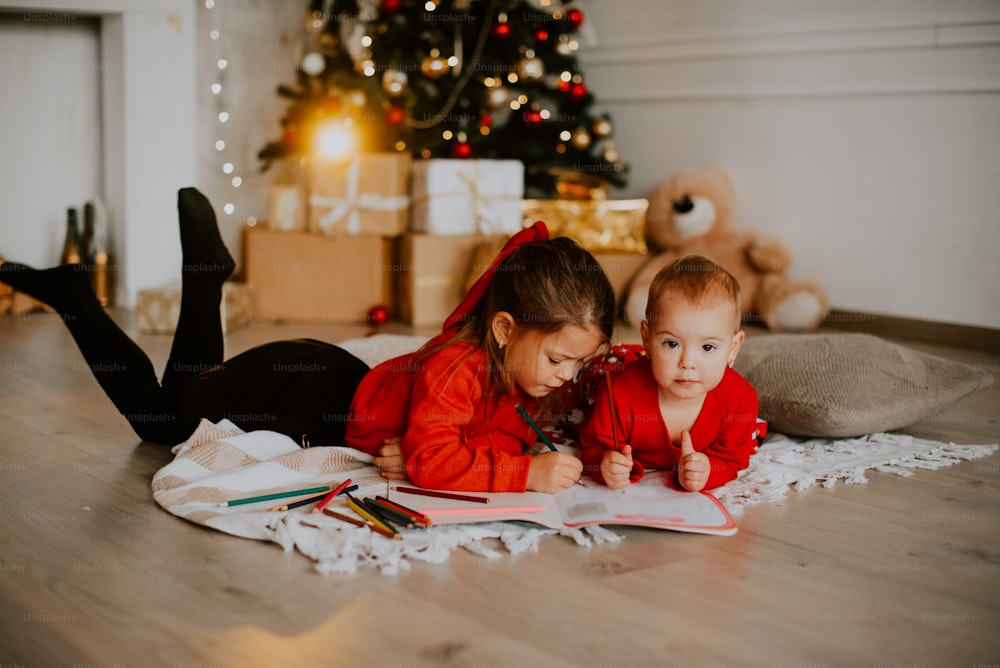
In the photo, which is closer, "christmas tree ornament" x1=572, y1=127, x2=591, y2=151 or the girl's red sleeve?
the girl's red sleeve

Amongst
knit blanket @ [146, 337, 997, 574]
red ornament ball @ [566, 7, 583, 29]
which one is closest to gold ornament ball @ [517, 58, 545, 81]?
red ornament ball @ [566, 7, 583, 29]

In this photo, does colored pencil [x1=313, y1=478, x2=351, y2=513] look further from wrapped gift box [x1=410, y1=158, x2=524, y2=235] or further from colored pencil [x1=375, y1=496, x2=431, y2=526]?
wrapped gift box [x1=410, y1=158, x2=524, y2=235]

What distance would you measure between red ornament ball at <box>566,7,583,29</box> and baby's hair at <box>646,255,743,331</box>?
87.7 inches

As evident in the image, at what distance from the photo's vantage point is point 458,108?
11.3ft

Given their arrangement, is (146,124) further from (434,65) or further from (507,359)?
(507,359)

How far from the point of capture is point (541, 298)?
141 centimetres

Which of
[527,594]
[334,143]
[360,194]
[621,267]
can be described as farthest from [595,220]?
[527,594]

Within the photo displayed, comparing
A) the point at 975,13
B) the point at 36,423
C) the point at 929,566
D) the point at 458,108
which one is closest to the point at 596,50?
the point at 458,108

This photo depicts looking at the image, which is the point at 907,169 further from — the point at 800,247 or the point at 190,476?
the point at 190,476

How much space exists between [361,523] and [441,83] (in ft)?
7.64

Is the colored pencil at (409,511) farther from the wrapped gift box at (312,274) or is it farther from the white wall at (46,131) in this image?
the white wall at (46,131)

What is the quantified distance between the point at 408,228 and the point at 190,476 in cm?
194

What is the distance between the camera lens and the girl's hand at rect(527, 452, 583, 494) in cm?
143

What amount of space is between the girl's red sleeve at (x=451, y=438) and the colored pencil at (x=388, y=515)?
102 millimetres
